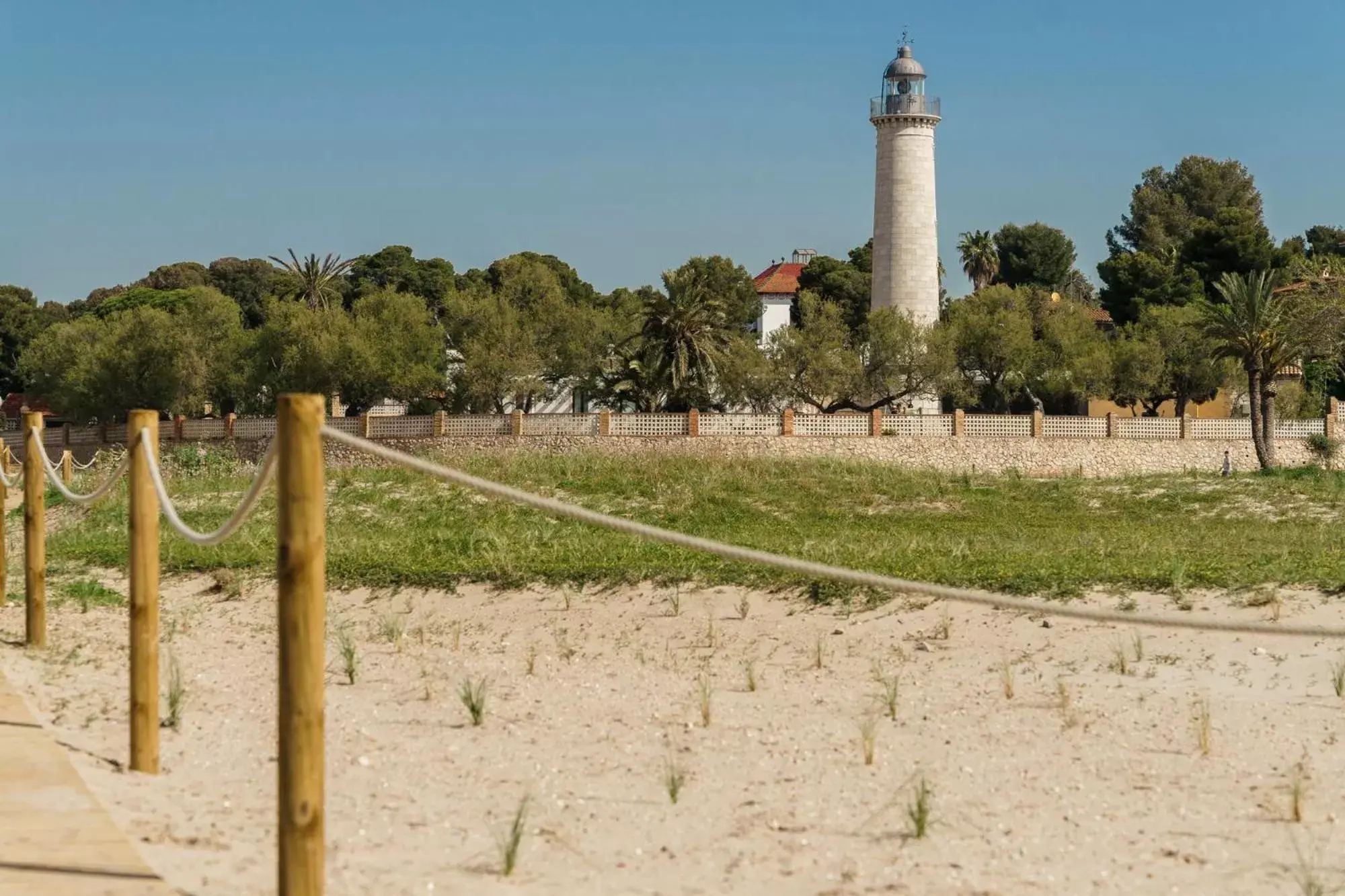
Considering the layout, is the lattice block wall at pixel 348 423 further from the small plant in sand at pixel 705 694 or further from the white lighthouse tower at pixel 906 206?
the small plant in sand at pixel 705 694

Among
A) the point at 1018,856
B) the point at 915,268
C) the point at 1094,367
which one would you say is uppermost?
the point at 915,268

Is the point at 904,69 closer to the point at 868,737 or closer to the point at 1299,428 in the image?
the point at 1299,428

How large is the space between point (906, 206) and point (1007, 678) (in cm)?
4054

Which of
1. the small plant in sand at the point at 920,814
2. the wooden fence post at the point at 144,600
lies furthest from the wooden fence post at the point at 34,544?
the small plant in sand at the point at 920,814

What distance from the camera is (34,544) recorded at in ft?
33.4

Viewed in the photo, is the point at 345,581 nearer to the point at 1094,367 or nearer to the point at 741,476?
the point at 741,476

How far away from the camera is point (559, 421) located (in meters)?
42.9

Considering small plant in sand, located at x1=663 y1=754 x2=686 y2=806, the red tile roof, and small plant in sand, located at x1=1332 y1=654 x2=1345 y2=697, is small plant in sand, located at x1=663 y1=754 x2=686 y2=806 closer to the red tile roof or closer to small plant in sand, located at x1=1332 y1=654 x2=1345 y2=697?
small plant in sand, located at x1=1332 y1=654 x2=1345 y2=697

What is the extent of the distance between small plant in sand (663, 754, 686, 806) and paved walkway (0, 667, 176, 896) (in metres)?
2.45

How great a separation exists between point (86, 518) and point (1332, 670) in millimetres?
17363

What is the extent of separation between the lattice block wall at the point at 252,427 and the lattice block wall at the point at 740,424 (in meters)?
13.7

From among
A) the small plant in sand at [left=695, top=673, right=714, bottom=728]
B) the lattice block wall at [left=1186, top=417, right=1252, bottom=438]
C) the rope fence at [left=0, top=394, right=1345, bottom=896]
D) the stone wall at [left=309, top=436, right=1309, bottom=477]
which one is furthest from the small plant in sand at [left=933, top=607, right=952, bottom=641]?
the lattice block wall at [left=1186, top=417, right=1252, bottom=438]

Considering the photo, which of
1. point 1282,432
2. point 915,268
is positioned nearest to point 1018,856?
point 1282,432

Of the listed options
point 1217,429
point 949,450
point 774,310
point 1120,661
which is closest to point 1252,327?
point 1217,429
